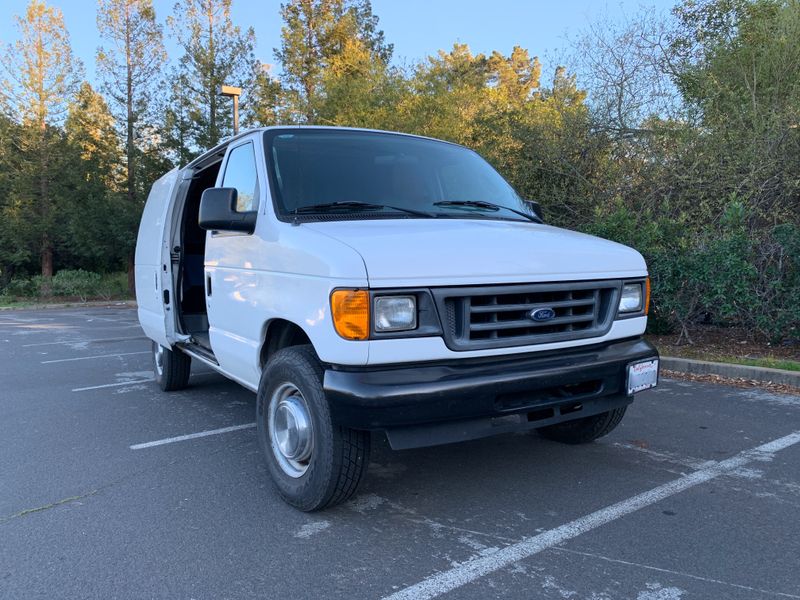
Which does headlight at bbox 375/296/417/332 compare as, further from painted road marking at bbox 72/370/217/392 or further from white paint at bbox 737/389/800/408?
painted road marking at bbox 72/370/217/392

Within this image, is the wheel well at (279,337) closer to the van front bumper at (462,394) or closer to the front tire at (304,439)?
the front tire at (304,439)

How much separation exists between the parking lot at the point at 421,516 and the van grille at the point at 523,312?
3.19 feet

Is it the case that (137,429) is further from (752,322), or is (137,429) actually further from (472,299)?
(752,322)

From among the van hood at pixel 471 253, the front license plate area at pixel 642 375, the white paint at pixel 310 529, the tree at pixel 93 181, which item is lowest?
the white paint at pixel 310 529

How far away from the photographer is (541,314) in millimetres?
3271

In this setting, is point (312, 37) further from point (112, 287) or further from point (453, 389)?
point (453, 389)

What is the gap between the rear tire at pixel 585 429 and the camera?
168 inches

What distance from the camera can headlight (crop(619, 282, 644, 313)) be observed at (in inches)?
146

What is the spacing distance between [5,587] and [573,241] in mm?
3304

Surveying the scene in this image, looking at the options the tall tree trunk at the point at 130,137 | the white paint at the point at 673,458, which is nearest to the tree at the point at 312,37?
the tall tree trunk at the point at 130,137

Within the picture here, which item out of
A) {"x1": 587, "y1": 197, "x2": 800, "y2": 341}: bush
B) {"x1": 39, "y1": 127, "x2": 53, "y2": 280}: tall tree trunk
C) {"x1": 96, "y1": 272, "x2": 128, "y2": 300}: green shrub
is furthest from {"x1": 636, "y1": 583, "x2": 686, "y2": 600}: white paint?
{"x1": 39, "y1": 127, "x2": 53, "y2": 280}: tall tree trunk

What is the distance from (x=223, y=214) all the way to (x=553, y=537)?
2.58 meters

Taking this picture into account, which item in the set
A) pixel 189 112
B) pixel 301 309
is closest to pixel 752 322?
pixel 301 309

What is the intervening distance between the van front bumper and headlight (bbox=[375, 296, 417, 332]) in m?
0.19
